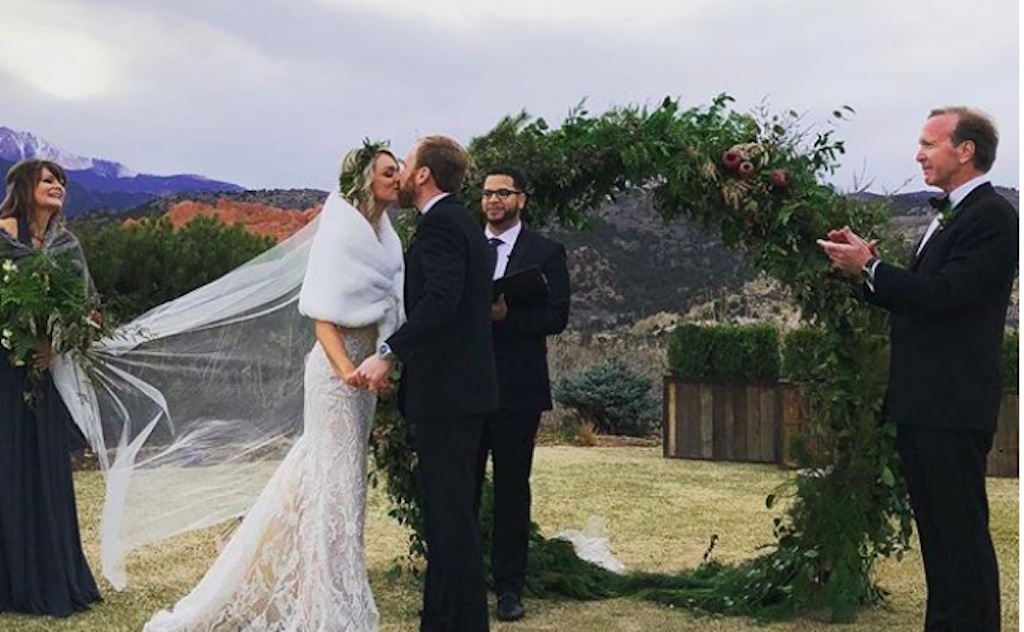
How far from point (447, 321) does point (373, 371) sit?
46cm

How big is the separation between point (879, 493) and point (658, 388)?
10.4 m

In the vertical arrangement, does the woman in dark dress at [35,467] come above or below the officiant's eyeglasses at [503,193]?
below

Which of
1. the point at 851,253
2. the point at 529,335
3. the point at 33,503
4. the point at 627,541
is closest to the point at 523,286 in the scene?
Result: the point at 529,335

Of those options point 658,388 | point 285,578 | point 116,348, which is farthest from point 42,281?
point 658,388

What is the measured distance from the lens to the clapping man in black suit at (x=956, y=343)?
14.2 ft

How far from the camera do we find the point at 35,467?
19.8 ft

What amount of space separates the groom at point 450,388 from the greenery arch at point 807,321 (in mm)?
1692

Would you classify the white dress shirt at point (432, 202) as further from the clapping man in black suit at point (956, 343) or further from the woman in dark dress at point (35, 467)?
the woman in dark dress at point (35, 467)

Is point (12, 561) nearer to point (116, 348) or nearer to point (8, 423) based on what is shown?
point (8, 423)

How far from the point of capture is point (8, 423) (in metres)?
6.00

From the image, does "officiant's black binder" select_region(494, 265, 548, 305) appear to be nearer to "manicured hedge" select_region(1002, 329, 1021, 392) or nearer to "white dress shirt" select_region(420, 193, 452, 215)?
"white dress shirt" select_region(420, 193, 452, 215)

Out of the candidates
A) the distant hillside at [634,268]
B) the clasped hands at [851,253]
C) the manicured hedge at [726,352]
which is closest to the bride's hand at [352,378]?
the clasped hands at [851,253]

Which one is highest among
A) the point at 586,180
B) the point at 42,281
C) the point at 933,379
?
the point at 586,180

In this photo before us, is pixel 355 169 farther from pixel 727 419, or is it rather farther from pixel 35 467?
pixel 727 419
